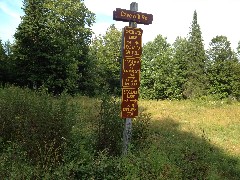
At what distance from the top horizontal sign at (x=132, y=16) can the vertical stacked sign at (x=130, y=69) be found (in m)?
0.26

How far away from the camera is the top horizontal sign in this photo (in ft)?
27.0

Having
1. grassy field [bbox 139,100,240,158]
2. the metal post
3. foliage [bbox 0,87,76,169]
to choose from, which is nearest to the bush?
the metal post

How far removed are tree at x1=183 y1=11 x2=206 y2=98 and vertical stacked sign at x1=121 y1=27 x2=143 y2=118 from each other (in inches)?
1544

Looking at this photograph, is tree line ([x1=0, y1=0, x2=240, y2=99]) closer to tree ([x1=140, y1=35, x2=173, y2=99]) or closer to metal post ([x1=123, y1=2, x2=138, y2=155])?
tree ([x1=140, y1=35, x2=173, y2=99])

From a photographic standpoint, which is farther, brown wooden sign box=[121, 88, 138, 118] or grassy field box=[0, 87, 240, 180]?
brown wooden sign box=[121, 88, 138, 118]

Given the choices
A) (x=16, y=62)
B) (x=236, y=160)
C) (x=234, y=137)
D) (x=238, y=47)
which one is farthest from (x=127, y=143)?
(x=238, y=47)

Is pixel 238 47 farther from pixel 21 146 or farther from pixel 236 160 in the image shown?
pixel 21 146

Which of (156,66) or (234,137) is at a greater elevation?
(156,66)

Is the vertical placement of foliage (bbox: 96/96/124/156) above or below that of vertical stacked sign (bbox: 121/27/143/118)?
below

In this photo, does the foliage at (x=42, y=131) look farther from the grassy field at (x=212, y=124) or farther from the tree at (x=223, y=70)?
the tree at (x=223, y=70)

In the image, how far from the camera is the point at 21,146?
7312 millimetres

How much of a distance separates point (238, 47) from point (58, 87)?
115 ft

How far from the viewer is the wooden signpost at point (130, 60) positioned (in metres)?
8.34

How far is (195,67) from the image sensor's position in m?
49.2
